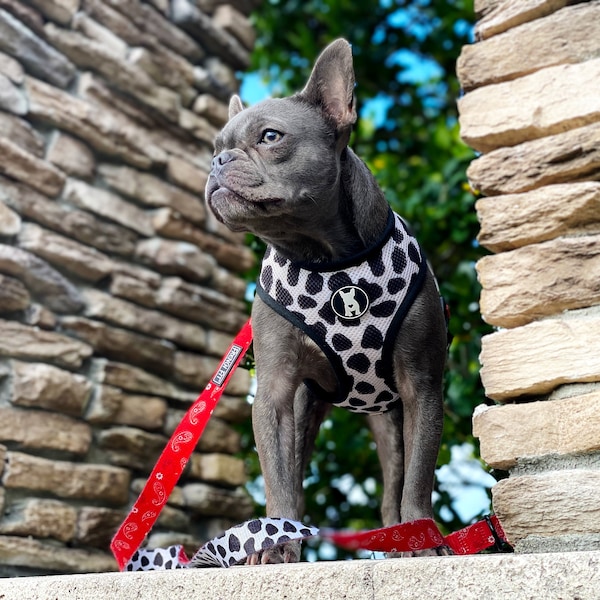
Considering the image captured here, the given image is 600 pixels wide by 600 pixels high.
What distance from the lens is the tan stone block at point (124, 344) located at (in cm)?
277

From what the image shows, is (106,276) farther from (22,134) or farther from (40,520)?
(40,520)

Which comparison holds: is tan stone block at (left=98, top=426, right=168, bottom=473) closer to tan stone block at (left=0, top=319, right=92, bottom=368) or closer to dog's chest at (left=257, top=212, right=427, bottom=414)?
tan stone block at (left=0, top=319, right=92, bottom=368)

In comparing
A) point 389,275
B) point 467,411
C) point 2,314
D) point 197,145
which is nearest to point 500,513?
point 389,275

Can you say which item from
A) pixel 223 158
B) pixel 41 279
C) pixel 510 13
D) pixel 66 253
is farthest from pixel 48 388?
pixel 510 13

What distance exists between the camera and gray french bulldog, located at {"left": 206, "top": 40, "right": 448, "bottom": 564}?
1.74 metres

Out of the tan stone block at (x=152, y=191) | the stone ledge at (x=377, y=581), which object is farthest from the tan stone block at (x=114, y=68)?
the stone ledge at (x=377, y=581)

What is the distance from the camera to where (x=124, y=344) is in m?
2.89

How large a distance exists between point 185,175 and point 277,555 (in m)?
2.02

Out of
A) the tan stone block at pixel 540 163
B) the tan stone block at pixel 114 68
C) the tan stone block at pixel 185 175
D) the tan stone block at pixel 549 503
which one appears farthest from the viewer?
the tan stone block at pixel 185 175

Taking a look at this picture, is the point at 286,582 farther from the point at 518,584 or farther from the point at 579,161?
the point at 579,161

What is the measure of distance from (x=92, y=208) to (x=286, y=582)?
1.93 metres

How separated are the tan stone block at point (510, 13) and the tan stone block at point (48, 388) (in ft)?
5.51

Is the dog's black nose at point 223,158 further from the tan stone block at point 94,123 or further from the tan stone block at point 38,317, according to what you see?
the tan stone block at point 94,123

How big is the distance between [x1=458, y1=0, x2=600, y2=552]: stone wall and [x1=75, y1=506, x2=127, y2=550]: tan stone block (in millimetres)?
1507
